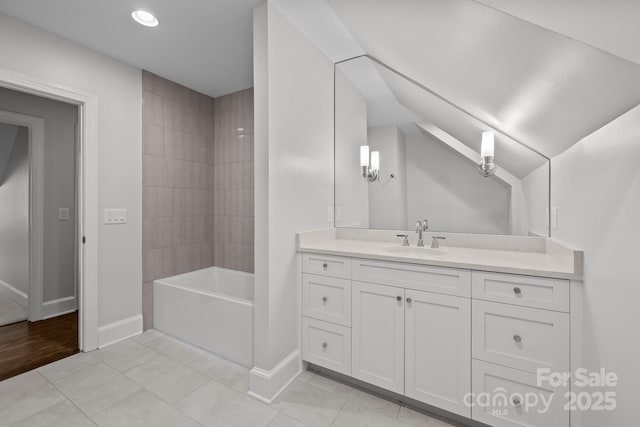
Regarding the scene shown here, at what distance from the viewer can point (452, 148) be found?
189 centimetres

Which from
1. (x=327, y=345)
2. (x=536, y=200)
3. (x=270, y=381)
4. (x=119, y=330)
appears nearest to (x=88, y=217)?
(x=119, y=330)

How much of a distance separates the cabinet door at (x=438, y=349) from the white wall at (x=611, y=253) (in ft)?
1.44

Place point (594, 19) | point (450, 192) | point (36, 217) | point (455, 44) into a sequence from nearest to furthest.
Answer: point (594, 19) < point (455, 44) < point (450, 192) < point (36, 217)

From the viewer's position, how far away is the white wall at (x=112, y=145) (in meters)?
2.01

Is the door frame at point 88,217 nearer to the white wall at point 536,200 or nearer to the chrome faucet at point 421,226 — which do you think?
the chrome faucet at point 421,226

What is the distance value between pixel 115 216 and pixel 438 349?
2.59 meters

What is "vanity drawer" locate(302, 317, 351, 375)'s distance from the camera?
5.63 feet

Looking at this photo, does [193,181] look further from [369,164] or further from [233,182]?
[369,164]

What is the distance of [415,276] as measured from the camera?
149 cm

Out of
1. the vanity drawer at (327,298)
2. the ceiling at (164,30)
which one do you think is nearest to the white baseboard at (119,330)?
the vanity drawer at (327,298)

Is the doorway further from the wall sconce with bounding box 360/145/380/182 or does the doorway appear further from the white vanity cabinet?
the wall sconce with bounding box 360/145/380/182

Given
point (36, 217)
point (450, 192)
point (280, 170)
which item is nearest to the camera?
point (280, 170)

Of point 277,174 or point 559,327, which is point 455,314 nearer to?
point 559,327

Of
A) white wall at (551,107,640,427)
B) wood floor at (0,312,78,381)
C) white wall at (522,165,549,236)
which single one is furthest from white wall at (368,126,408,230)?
wood floor at (0,312,78,381)
